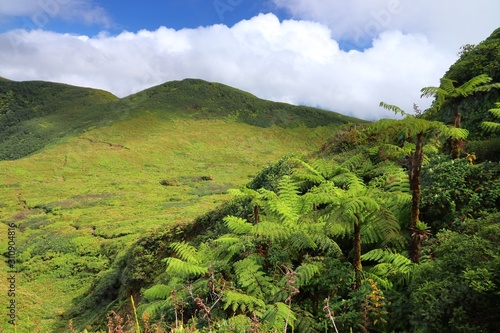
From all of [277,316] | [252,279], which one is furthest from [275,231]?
[277,316]

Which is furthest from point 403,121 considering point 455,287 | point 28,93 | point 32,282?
point 28,93

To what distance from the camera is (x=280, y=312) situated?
4.97 metres

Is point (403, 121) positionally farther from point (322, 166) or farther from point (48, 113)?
point (48, 113)

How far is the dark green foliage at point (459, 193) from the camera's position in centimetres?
665

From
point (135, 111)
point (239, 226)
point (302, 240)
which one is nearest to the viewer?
point (302, 240)

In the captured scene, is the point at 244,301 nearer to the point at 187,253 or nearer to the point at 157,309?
the point at 157,309

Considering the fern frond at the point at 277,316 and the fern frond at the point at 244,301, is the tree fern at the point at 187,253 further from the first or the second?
the fern frond at the point at 277,316

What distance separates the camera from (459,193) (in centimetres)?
698

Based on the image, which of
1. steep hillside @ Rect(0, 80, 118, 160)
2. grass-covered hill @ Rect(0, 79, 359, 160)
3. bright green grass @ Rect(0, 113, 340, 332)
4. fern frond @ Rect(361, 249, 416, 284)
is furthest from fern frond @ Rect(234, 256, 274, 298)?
steep hillside @ Rect(0, 80, 118, 160)

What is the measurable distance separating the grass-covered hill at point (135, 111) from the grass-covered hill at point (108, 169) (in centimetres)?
65

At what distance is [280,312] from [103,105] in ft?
532

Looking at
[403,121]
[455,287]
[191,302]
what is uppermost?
[403,121]

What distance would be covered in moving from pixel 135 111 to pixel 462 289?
142 meters

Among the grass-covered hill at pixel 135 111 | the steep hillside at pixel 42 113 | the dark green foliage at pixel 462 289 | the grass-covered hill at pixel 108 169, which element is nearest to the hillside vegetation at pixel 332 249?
the dark green foliage at pixel 462 289
